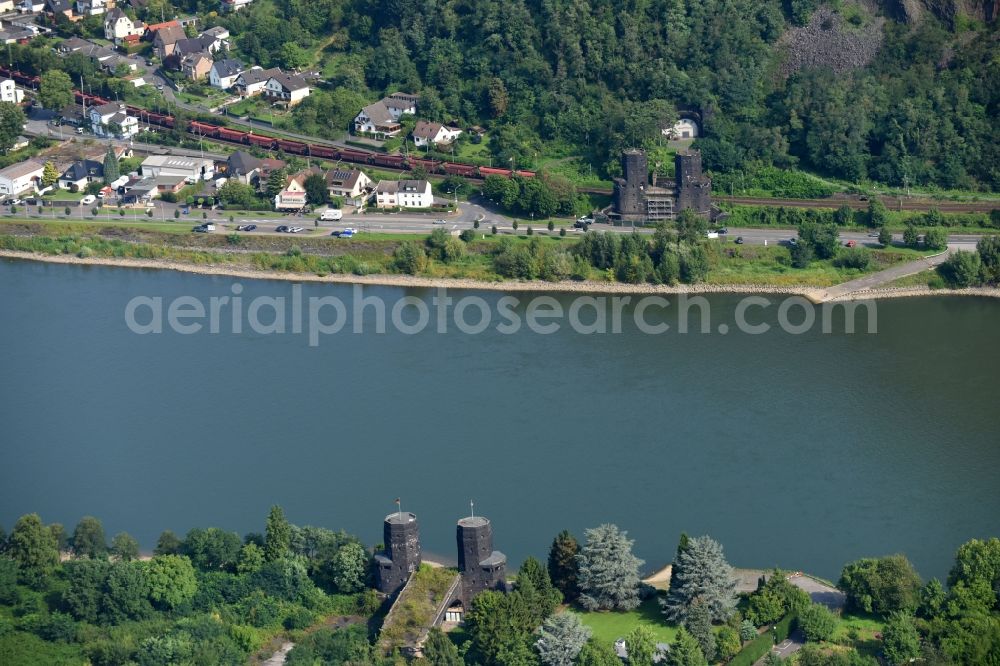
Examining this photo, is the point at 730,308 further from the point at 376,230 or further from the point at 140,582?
the point at 140,582

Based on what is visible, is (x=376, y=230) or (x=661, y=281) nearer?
(x=661, y=281)

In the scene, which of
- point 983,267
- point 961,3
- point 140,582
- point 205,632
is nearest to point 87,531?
point 140,582

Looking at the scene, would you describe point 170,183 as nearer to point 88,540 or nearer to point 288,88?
point 288,88

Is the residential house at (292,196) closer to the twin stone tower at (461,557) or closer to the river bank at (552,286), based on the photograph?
the river bank at (552,286)

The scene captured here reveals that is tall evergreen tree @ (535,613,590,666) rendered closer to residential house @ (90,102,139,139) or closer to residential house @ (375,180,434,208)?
residential house @ (375,180,434,208)

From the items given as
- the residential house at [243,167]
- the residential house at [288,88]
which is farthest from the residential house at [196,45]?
the residential house at [243,167]

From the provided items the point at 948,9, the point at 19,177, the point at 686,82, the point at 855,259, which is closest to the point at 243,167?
the point at 19,177
